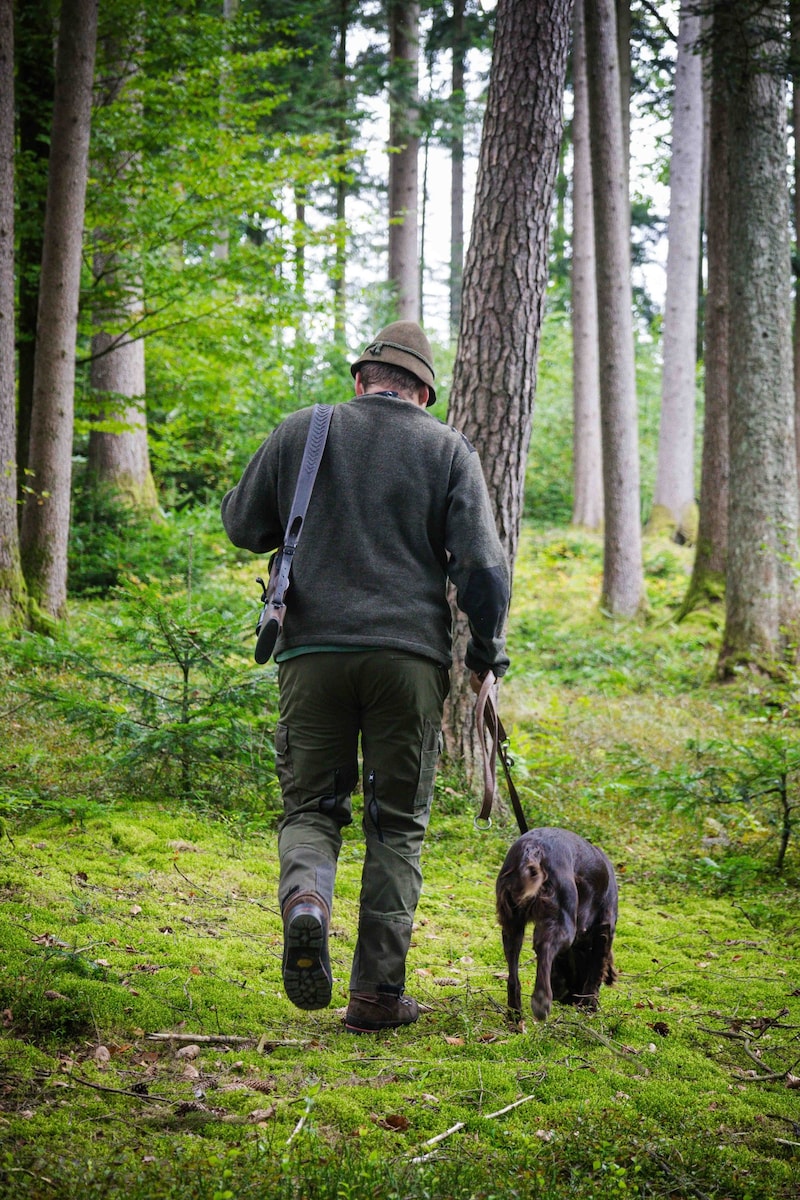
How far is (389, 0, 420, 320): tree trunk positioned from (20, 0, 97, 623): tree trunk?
9.31 m

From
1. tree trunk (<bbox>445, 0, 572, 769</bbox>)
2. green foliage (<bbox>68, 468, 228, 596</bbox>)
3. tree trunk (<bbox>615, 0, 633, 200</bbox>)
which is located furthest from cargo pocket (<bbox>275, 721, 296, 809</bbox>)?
tree trunk (<bbox>615, 0, 633, 200</bbox>)

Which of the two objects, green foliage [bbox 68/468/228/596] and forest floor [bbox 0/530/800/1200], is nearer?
forest floor [bbox 0/530/800/1200]

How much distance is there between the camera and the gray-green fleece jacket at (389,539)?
347 cm

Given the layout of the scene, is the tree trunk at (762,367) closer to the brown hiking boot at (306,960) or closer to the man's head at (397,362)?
the man's head at (397,362)

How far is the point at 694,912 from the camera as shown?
5320mm

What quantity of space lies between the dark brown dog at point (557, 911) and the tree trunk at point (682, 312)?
1549 cm

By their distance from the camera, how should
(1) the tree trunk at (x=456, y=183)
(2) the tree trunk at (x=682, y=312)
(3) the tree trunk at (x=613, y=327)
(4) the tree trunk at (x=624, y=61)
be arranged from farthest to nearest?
(1) the tree trunk at (x=456, y=183) → (4) the tree trunk at (x=624, y=61) → (2) the tree trunk at (x=682, y=312) → (3) the tree trunk at (x=613, y=327)

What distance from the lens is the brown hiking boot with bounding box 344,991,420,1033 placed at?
3.41 meters

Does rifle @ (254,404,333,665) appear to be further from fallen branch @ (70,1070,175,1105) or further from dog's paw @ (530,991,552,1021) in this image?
dog's paw @ (530,991,552,1021)

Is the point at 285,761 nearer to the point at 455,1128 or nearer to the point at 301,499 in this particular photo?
the point at 301,499

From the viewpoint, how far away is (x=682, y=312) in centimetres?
1858

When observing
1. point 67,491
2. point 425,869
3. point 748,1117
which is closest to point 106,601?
point 67,491

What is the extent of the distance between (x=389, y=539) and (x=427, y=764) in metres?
0.85

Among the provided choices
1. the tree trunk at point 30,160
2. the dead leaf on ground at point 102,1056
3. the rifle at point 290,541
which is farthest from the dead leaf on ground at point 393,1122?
the tree trunk at point 30,160
